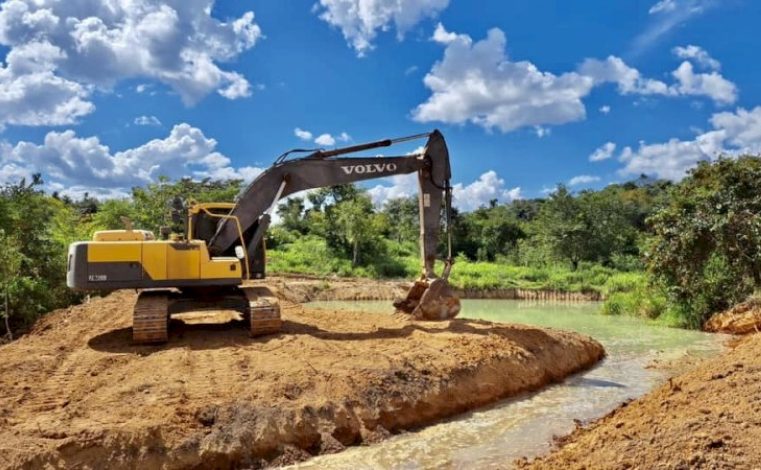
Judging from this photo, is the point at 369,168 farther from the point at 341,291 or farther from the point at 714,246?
the point at 341,291

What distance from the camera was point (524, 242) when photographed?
44.1 metres

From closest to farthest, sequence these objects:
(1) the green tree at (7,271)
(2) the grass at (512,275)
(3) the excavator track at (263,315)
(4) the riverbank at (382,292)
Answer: (3) the excavator track at (263,315) < (1) the green tree at (7,271) < (2) the grass at (512,275) < (4) the riverbank at (382,292)

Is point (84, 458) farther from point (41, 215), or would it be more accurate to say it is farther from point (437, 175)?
point (41, 215)

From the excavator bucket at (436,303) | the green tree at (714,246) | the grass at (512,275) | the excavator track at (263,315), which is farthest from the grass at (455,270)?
the excavator track at (263,315)

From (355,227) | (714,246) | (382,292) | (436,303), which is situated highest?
(355,227)

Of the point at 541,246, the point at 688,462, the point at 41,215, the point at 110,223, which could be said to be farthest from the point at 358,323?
the point at 541,246

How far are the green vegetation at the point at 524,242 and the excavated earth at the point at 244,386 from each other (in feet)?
10.4

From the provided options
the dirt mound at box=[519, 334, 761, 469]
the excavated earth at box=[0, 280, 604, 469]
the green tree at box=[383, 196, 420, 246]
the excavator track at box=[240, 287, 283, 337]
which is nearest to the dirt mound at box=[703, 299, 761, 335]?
the excavated earth at box=[0, 280, 604, 469]

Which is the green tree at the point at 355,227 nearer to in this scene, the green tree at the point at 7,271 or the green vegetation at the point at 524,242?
the green vegetation at the point at 524,242

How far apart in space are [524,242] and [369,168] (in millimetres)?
33986

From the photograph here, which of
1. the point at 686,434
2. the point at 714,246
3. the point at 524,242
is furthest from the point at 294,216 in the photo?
the point at 686,434

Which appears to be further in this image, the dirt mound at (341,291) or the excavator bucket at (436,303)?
the dirt mound at (341,291)

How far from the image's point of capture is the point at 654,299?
19516mm

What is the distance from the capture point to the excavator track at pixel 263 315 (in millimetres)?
10016
